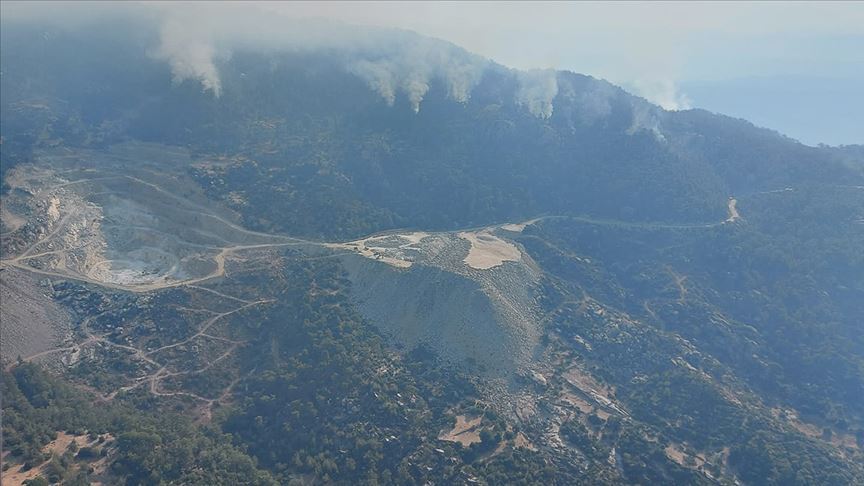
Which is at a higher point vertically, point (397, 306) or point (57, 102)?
point (57, 102)

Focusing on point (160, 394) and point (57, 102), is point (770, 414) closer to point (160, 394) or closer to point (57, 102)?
point (160, 394)

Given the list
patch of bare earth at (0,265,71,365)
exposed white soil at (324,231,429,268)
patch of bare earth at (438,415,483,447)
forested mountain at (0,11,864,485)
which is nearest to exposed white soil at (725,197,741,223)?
forested mountain at (0,11,864,485)

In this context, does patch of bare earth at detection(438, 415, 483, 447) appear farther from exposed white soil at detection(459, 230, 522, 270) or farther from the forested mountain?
exposed white soil at detection(459, 230, 522, 270)

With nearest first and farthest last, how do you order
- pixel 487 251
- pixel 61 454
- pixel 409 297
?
pixel 61 454 < pixel 409 297 < pixel 487 251

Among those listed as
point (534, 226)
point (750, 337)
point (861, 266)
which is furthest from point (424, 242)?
point (861, 266)

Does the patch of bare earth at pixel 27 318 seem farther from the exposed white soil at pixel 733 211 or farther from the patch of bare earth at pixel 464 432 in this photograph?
the exposed white soil at pixel 733 211

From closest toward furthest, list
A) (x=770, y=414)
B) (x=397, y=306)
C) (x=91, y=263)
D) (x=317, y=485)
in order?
(x=317, y=485)
(x=770, y=414)
(x=397, y=306)
(x=91, y=263)

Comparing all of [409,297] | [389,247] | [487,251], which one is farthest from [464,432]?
[389,247]

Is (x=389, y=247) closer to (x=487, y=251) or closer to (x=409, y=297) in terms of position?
(x=409, y=297)

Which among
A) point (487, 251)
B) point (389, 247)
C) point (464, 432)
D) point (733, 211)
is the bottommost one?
point (464, 432)
